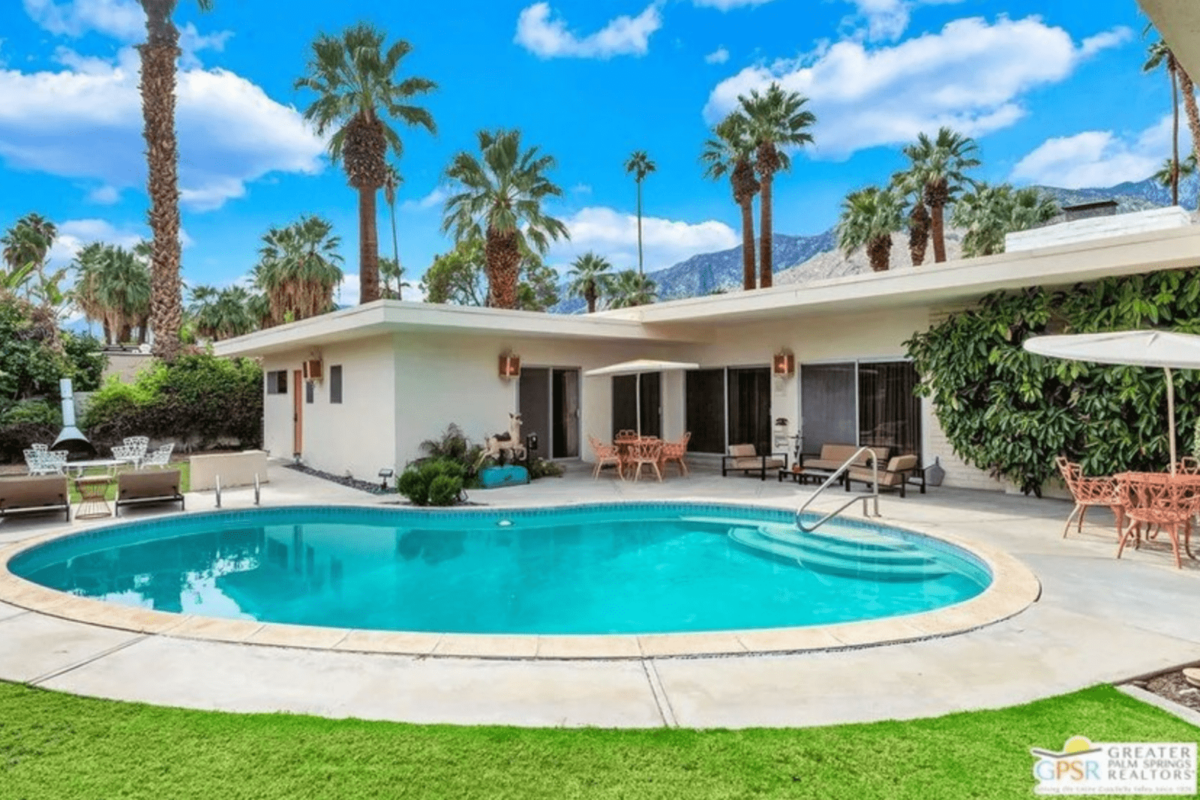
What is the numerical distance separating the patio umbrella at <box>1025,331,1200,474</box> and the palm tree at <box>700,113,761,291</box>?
1715cm

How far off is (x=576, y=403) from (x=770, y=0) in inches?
593

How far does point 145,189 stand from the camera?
66.7 feet

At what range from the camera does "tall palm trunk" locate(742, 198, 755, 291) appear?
23984 mm

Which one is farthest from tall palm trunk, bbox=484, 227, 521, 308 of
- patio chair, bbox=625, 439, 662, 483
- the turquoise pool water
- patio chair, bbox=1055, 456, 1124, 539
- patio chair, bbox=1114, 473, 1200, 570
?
patio chair, bbox=1114, 473, 1200, 570

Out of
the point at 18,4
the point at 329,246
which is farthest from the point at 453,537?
the point at 329,246

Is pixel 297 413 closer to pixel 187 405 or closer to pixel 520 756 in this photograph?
pixel 187 405

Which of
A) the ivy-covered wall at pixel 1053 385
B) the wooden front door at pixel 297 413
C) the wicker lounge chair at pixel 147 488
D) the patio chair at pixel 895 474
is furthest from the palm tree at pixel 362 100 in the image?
the ivy-covered wall at pixel 1053 385

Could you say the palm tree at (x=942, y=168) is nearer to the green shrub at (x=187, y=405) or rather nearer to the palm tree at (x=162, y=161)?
the green shrub at (x=187, y=405)

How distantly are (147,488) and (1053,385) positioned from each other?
13304 millimetres

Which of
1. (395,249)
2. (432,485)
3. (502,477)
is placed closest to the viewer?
(432,485)

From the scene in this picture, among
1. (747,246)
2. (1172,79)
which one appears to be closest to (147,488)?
(747,246)

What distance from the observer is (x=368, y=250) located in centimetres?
1967

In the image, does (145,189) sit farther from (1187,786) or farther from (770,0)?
(1187,786)

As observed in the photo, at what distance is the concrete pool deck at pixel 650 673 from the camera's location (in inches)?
141
